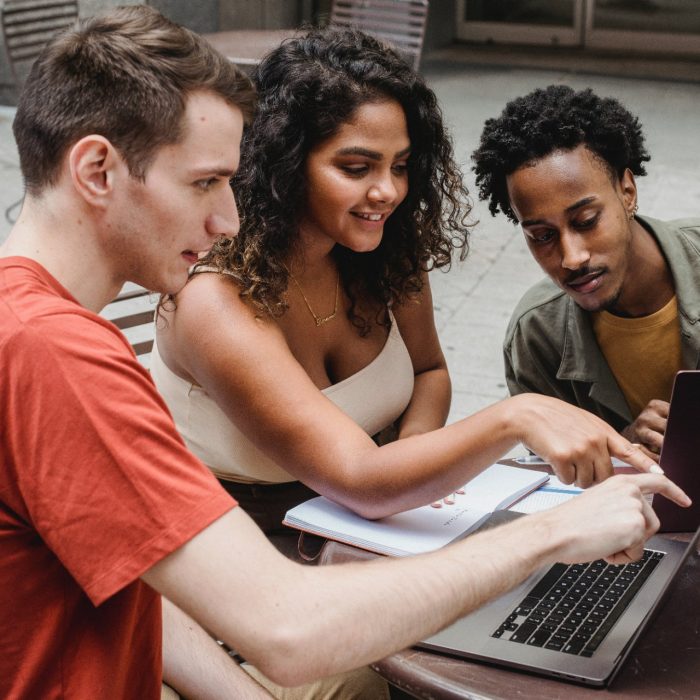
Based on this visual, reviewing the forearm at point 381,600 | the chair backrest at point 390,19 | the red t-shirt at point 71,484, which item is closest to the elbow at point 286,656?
the forearm at point 381,600

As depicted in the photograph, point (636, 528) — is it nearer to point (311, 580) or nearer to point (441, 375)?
point (311, 580)

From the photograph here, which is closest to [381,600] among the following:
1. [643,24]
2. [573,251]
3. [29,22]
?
[573,251]

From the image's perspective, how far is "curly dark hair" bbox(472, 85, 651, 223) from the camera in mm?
2309

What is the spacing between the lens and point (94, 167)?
130 centimetres

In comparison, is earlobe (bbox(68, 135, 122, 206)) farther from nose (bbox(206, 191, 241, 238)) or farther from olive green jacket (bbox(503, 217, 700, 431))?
olive green jacket (bbox(503, 217, 700, 431))

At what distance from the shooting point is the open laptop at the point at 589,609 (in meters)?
1.47

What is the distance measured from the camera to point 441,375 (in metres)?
2.47

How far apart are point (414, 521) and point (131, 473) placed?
80cm

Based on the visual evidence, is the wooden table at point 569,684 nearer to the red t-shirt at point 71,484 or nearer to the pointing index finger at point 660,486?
the pointing index finger at point 660,486

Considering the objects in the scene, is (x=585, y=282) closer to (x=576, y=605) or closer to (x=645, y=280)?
(x=645, y=280)

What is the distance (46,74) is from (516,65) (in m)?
8.64

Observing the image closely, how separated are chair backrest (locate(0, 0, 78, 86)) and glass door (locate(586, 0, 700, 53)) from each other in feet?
16.9

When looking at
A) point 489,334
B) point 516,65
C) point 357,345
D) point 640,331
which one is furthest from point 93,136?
point 516,65

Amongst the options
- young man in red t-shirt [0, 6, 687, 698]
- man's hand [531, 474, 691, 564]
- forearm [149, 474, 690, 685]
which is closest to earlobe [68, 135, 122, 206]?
young man in red t-shirt [0, 6, 687, 698]
